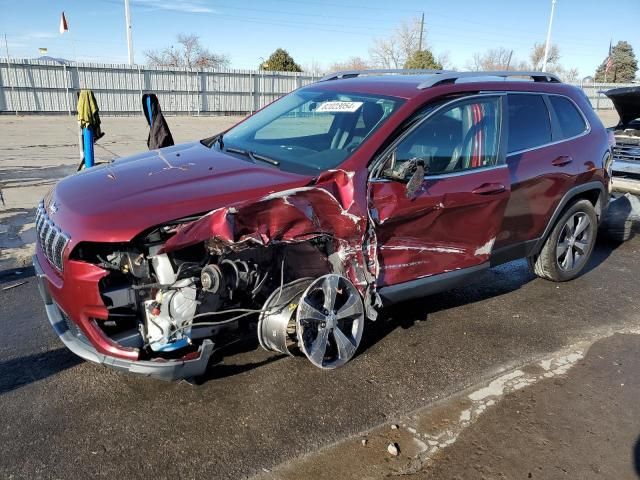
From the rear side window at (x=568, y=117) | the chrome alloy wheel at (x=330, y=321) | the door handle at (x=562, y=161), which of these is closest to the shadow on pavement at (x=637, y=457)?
the chrome alloy wheel at (x=330, y=321)

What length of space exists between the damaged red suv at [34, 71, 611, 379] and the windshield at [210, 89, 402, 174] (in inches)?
0.7

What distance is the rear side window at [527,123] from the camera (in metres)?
4.34

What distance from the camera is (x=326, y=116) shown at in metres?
4.25

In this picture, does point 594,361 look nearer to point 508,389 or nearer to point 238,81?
point 508,389

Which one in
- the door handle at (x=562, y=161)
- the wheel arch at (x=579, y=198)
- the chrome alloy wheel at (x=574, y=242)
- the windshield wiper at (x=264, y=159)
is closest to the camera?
the windshield wiper at (x=264, y=159)

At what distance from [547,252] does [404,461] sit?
3.10 m

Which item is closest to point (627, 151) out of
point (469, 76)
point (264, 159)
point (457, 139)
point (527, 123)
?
point (527, 123)

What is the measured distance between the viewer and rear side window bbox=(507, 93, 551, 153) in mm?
4340

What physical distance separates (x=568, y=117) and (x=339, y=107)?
2.36 m

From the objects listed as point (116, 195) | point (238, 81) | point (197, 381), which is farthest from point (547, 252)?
point (238, 81)

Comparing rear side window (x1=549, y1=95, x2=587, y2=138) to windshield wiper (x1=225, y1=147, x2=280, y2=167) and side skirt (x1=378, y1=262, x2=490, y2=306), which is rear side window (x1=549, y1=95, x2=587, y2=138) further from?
windshield wiper (x1=225, y1=147, x2=280, y2=167)

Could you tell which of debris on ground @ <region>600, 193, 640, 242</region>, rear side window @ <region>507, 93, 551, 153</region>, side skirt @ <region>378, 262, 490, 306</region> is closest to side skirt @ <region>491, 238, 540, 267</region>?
side skirt @ <region>378, 262, 490, 306</region>

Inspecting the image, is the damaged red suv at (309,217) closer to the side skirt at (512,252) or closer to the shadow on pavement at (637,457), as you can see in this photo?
the side skirt at (512,252)

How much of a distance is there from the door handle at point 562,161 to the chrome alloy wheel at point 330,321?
7.89 ft
